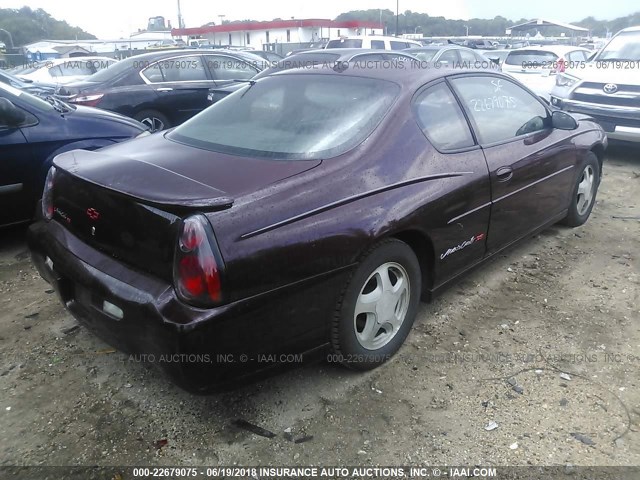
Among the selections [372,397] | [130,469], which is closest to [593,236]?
[372,397]

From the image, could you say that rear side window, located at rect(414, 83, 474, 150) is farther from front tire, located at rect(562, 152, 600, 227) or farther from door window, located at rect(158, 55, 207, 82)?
door window, located at rect(158, 55, 207, 82)

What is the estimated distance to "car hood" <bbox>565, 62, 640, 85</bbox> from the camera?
7.42 meters

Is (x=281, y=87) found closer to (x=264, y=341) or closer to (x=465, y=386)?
(x=264, y=341)

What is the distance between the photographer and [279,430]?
8.08 feet

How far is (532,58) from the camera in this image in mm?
12898

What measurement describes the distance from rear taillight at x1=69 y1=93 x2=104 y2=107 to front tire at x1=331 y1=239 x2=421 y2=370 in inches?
237

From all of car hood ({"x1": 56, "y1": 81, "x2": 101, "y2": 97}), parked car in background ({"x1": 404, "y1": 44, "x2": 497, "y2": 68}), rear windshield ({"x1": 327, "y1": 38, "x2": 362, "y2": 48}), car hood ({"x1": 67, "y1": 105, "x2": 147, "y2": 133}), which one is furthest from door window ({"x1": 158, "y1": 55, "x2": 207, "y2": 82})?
rear windshield ({"x1": 327, "y1": 38, "x2": 362, "y2": 48})

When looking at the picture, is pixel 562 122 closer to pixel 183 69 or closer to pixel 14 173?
pixel 14 173

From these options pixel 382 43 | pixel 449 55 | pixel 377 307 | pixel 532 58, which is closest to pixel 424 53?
pixel 449 55

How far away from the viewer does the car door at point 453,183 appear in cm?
298

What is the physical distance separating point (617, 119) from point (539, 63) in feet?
19.7

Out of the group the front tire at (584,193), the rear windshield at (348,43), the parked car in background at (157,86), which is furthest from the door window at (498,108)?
the rear windshield at (348,43)

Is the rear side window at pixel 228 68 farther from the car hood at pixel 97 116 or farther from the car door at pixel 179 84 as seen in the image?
the car hood at pixel 97 116

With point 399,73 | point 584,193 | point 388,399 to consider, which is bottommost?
point 388,399
